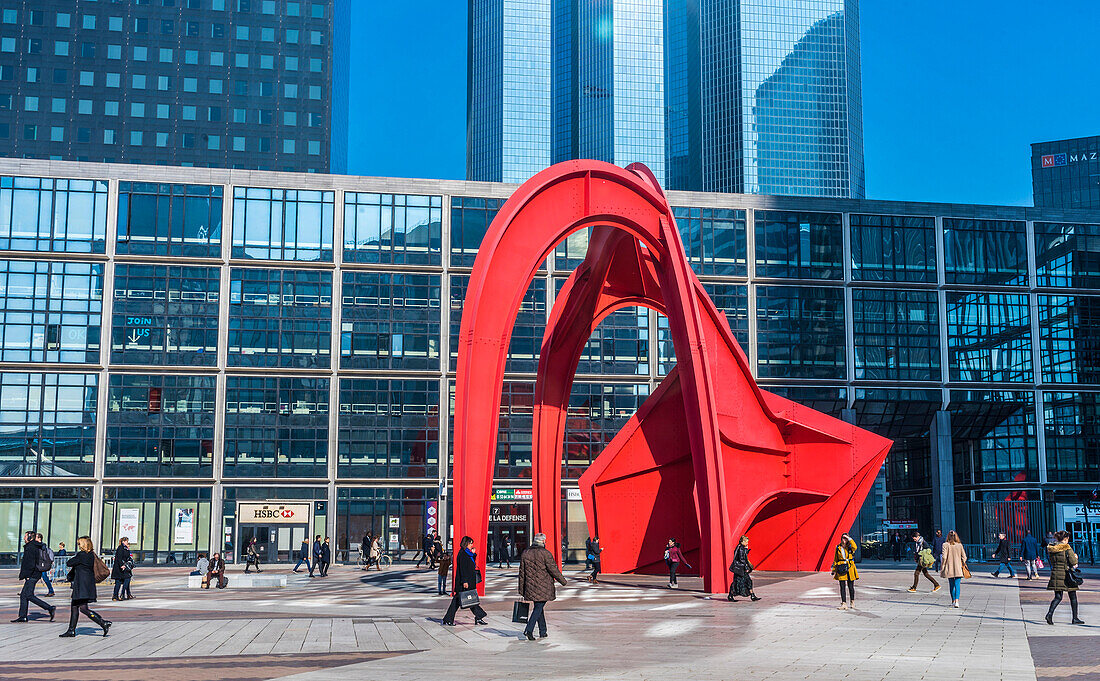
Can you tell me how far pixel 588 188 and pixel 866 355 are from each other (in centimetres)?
3792

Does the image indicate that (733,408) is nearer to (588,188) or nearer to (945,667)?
(588,188)

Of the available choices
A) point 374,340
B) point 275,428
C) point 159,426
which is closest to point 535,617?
point 275,428

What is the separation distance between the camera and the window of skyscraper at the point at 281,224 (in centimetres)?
5669

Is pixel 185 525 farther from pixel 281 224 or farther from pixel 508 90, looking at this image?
pixel 508 90

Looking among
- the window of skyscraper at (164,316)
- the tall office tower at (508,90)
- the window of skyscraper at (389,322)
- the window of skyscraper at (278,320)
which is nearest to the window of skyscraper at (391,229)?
the window of skyscraper at (389,322)

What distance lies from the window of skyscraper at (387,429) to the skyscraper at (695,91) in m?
110

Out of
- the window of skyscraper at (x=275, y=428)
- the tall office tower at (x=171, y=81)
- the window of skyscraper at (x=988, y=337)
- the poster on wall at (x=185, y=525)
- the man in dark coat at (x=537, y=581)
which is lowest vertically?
the poster on wall at (x=185, y=525)

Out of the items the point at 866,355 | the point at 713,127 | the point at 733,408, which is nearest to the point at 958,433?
the point at 866,355

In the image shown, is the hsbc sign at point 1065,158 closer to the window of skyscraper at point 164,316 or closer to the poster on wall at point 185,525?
the window of skyscraper at point 164,316

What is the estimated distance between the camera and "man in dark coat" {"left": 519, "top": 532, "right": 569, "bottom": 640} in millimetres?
15383

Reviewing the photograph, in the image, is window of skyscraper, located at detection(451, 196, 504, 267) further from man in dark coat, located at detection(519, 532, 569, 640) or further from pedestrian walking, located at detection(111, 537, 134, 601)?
man in dark coat, located at detection(519, 532, 569, 640)

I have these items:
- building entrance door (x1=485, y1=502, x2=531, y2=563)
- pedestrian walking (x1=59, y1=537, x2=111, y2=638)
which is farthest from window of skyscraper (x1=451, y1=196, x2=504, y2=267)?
pedestrian walking (x1=59, y1=537, x2=111, y2=638)

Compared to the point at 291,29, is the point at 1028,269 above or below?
below

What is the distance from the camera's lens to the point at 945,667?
41.7 ft
